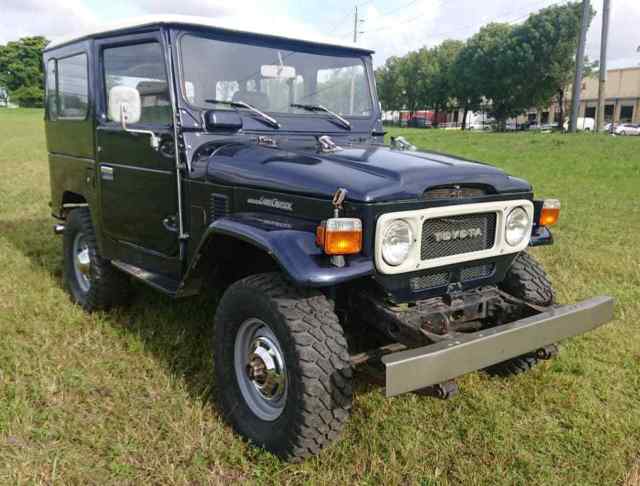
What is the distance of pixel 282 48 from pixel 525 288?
2218 mm

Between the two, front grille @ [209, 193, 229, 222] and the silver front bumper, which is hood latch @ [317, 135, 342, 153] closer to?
front grille @ [209, 193, 229, 222]

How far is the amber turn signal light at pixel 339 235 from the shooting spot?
2.48 metres

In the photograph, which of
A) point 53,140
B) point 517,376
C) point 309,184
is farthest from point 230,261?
point 53,140

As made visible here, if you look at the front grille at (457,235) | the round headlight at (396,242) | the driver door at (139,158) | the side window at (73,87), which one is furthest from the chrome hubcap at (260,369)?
the side window at (73,87)

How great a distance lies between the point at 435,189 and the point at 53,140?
12.5 feet

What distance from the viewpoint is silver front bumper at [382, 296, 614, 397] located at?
2.39m

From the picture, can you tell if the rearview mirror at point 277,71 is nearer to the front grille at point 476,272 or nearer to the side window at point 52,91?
the front grille at point 476,272

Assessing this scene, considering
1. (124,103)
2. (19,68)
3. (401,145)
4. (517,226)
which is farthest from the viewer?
(19,68)

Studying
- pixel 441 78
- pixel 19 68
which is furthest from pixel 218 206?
pixel 19 68

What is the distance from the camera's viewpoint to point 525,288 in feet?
11.4

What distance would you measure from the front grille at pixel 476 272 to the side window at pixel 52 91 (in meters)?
3.83

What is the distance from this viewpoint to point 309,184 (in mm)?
2814

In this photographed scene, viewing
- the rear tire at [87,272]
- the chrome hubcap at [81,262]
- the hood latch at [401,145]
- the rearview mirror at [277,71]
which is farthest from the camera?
the chrome hubcap at [81,262]

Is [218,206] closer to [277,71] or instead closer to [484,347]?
[277,71]
